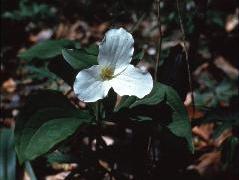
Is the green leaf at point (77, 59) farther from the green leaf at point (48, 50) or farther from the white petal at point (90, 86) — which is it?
the green leaf at point (48, 50)

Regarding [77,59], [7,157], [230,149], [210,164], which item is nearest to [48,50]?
[77,59]

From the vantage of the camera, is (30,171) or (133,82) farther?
(30,171)

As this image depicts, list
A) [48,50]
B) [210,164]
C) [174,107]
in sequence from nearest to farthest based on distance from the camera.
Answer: [174,107] → [48,50] → [210,164]

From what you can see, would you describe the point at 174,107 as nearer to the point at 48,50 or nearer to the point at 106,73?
the point at 106,73

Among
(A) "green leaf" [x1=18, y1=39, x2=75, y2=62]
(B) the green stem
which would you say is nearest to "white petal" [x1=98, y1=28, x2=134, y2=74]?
(A) "green leaf" [x1=18, y1=39, x2=75, y2=62]

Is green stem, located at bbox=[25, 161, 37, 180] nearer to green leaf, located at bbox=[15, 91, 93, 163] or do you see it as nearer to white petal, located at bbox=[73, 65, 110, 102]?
green leaf, located at bbox=[15, 91, 93, 163]

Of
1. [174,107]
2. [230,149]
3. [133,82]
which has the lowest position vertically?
[230,149]

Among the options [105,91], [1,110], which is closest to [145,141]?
[105,91]
